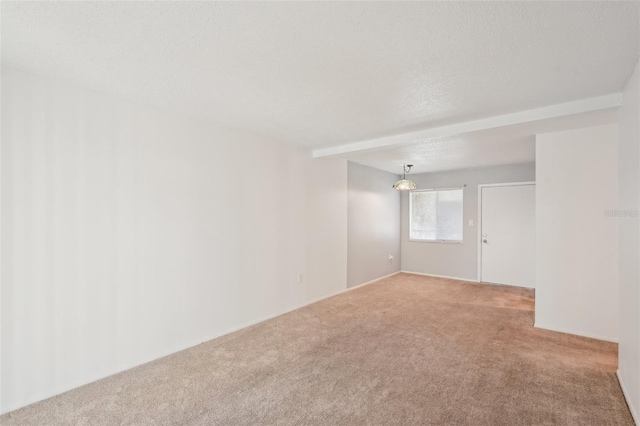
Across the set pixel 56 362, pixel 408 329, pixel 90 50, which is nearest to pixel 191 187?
pixel 90 50

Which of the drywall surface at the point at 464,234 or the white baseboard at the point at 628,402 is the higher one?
the drywall surface at the point at 464,234

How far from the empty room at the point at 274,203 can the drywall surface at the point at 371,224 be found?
155 centimetres

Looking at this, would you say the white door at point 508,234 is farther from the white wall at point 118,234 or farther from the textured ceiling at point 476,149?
the white wall at point 118,234

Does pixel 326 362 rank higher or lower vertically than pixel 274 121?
lower

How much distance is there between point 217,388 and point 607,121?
4.58 m

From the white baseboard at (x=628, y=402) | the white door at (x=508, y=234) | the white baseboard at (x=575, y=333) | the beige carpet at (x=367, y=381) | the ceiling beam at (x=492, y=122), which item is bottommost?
the beige carpet at (x=367, y=381)

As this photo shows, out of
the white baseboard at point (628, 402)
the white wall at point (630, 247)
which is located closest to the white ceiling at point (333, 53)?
the white wall at point (630, 247)

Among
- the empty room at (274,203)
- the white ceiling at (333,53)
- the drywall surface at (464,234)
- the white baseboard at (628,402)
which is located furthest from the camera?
the drywall surface at (464,234)

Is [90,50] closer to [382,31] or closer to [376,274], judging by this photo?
[382,31]

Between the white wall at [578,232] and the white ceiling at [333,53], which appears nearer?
the white ceiling at [333,53]

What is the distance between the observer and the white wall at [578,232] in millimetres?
3436

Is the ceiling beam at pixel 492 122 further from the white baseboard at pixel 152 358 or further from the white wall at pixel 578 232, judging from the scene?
the white baseboard at pixel 152 358

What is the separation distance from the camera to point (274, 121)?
346 centimetres

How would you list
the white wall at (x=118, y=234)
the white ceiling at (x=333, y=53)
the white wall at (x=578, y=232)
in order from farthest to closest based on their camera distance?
the white wall at (x=578, y=232)
the white wall at (x=118, y=234)
the white ceiling at (x=333, y=53)
